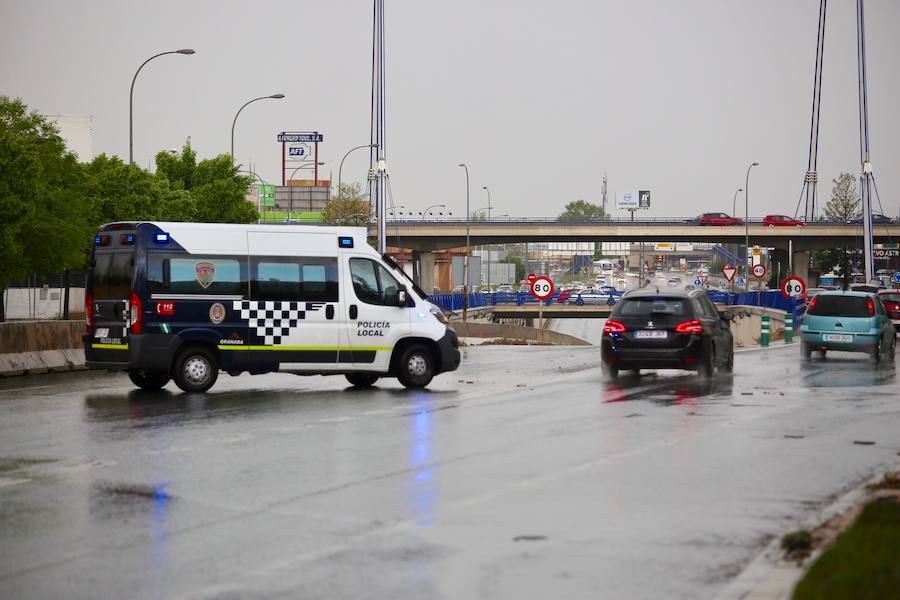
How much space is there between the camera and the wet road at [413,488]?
7.57 meters

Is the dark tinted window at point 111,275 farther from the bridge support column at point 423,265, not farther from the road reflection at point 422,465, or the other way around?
the bridge support column at point 423,265

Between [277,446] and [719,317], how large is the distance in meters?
14.1

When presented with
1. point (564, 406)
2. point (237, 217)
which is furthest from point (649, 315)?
point (237, 217)

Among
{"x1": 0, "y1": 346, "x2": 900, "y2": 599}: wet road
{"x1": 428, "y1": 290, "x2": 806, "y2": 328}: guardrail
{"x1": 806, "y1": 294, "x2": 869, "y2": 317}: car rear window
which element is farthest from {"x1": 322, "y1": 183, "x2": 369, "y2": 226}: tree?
{"x1": 0, "y1": 346, "x2": 900, "y2": 599}: wet road

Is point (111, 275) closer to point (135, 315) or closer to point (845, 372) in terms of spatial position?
point (135, 315)

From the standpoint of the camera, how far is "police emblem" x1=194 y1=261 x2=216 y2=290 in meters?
20.3

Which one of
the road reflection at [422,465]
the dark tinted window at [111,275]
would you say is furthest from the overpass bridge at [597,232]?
the road reflection at [422,465]

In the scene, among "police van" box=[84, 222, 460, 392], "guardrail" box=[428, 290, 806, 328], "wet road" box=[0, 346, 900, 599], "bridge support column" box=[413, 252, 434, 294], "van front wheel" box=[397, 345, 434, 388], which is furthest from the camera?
"bridge support column" box=[413, 252, 434, 294]

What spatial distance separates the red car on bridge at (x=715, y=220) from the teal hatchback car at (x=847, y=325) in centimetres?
8724

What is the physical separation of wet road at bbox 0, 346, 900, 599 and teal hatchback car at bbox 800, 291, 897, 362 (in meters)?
10.8

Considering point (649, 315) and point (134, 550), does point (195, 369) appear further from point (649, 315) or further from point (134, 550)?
point (134, 550)

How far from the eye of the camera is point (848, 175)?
165m

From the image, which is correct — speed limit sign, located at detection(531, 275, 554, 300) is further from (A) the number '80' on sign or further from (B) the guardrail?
(B) the guardrail

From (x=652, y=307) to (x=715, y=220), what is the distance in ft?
318
